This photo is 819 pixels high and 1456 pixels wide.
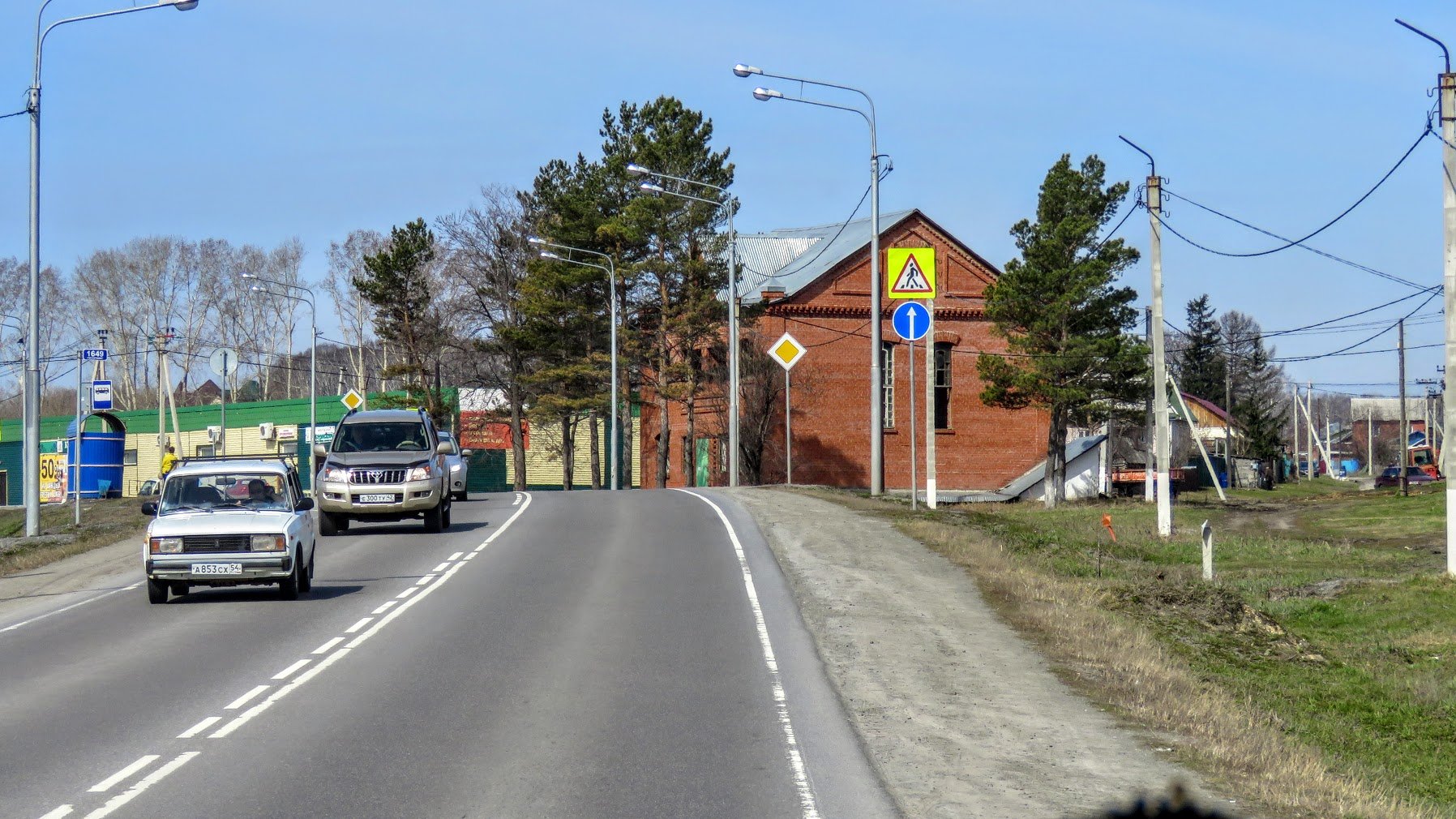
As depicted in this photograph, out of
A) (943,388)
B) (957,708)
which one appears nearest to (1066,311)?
(943,388)

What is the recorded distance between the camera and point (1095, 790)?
8.31 meters

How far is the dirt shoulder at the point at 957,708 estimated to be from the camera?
835 cm

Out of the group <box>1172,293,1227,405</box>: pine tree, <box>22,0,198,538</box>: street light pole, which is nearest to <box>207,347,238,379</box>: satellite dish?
<box>22,0,198,538</box>: street light pole

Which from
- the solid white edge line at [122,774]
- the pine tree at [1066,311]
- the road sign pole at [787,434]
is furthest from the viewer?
the pine tree at [1066,311]

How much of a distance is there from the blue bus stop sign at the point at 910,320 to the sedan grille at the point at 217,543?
12985 millimetres

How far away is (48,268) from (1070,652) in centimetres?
9625

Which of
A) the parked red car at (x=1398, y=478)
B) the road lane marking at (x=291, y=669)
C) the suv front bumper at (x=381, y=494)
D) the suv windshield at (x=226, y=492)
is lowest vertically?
the parked red car at (x=1398, y=478)

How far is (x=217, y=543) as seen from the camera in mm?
17000

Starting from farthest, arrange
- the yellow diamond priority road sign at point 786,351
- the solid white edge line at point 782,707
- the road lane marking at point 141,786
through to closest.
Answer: the yellow diamond priority road sign at point 786,351 → the solid white edge line at point 782,707 → the road lane marking at point 141,786

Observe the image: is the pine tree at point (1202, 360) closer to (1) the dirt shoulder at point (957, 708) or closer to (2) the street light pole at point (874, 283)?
(2) the street light pole at point (874, 283)

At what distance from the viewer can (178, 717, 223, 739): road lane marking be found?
31.9 feet

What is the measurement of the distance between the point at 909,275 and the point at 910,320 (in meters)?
0.81

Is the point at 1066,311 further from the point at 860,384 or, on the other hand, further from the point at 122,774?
the point at 122,774

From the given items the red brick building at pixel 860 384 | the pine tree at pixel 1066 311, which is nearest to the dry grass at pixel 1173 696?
the pine tree at pixel 1066 311
